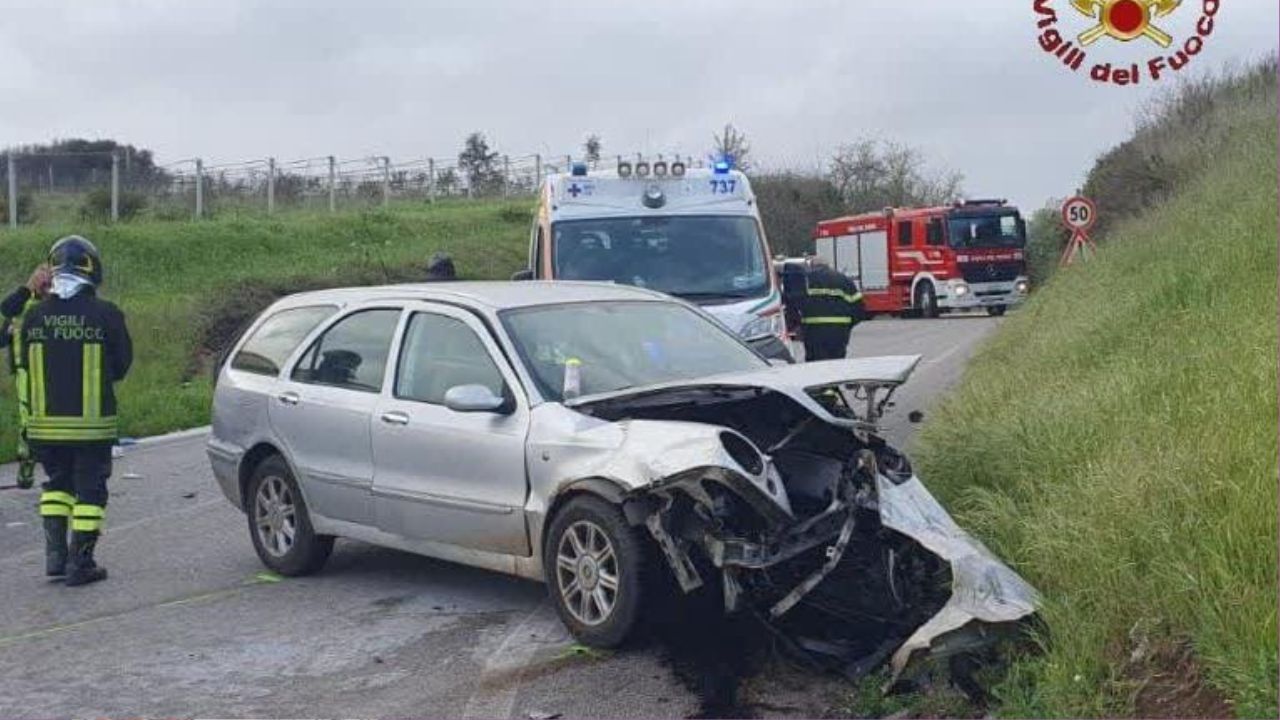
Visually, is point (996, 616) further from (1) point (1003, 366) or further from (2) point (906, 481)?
(1) point (1003, 366)

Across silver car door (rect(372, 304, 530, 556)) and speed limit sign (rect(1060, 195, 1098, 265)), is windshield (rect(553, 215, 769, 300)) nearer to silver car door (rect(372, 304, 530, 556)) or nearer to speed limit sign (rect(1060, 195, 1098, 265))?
silver car door (rect(372, 304, 530, 556))

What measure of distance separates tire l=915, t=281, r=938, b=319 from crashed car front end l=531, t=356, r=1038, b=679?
1185 inches

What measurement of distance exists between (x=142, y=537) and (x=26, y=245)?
2023 cm

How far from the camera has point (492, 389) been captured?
274 inches

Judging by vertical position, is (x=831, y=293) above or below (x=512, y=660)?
above

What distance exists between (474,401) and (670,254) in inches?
247

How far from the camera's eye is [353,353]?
792cm

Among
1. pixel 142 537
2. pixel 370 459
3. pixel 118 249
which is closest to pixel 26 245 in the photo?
pixel 118 249

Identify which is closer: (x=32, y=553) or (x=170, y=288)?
(x=32, y=553)

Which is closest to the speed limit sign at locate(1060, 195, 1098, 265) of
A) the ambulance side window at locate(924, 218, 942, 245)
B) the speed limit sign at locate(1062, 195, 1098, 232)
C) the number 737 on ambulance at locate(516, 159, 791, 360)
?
the speed limit sign at locate(1062, 195, 1098, 232)

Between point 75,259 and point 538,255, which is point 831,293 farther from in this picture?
point 75,259

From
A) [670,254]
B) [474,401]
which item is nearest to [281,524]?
[474,401]

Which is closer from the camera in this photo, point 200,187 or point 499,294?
point 499,294

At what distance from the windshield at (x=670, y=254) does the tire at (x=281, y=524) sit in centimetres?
481
